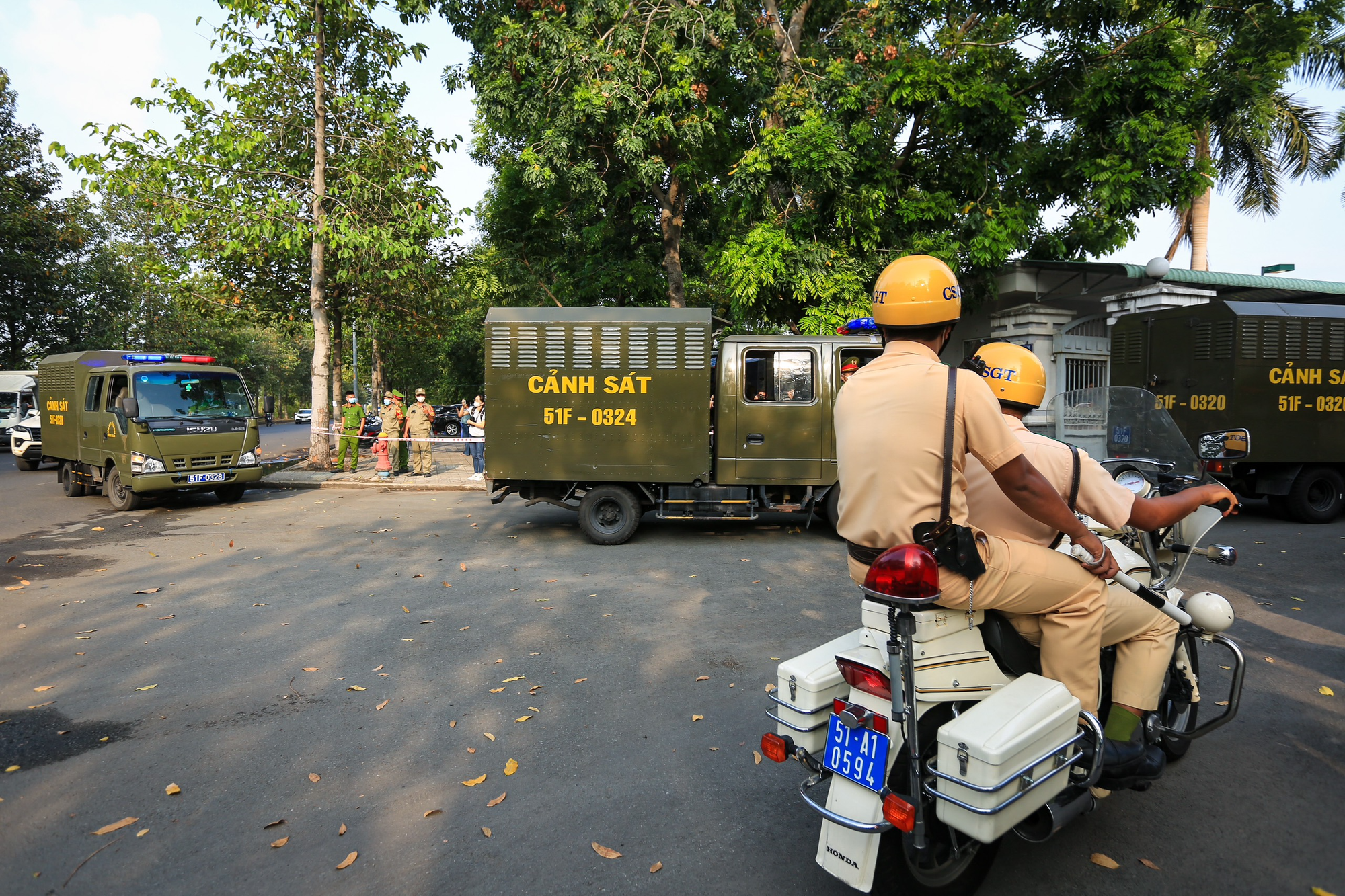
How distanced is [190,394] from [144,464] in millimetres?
1331

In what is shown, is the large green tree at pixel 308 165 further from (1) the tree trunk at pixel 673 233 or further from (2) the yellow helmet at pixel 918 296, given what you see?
(2) the yellow helmet at pixel 918 296

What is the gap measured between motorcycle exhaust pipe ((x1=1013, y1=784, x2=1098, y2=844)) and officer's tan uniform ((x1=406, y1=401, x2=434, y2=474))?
1478 centimetres

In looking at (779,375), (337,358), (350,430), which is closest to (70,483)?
(350,430)

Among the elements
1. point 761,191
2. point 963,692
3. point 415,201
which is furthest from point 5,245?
point 963,692

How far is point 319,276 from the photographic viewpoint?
53.2 ft

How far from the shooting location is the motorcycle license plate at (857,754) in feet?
7.29

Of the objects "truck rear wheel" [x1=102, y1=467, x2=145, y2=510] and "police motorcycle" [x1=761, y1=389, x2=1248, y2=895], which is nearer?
"police motorcycle" [x1=761, y1=389, x2=1248, y2=895]

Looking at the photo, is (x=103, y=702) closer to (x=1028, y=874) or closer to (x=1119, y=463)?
(x=1028, y=874)

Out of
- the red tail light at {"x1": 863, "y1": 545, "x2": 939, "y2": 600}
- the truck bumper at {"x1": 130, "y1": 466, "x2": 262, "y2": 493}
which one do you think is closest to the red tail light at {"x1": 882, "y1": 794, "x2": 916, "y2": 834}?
the red tail light at {"x1": 863, "y1": 545, "x2": 939, "y2": 600}

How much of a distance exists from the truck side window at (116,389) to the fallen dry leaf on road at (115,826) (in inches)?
409

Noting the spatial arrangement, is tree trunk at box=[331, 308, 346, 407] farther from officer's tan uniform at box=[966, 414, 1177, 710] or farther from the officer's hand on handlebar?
the officer's hand on handlebar

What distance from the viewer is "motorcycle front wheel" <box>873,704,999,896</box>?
2318mm

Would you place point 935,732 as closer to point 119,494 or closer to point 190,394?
point 190,394

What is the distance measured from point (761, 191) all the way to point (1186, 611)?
36.2 feet
